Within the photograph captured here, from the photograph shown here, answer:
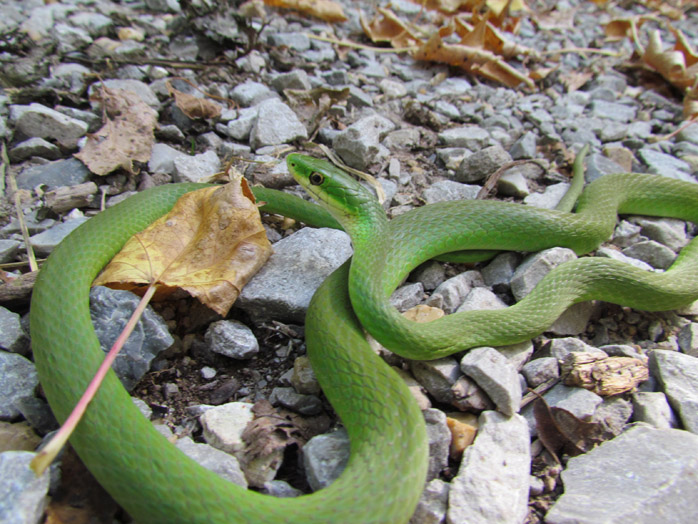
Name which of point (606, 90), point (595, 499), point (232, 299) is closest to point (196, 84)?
point (232, 299)

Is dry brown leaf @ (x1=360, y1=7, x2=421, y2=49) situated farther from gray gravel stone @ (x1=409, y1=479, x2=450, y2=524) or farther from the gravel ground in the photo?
gray gravel stone @ (x1=409, y1=479, x2=450, y2=524)

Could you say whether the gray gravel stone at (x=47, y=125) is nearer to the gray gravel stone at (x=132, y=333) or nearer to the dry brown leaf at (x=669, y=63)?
the gray gravel stone at (x=132, y=333)

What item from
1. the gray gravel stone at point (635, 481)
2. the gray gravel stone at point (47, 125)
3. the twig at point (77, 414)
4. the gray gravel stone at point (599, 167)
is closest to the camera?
the twig at point (77, 414)

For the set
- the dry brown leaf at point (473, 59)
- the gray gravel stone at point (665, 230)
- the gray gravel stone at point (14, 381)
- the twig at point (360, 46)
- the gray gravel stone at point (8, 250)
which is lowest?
the gray gravel stone at point (8, 250)

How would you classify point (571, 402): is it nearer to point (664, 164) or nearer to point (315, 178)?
point (315, 178)

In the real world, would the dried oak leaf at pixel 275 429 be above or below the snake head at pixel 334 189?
below

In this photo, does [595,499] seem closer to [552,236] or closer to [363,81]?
[552,236]

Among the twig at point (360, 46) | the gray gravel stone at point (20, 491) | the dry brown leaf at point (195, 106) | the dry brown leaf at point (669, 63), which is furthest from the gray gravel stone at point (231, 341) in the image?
the dry brown leaf at point (669, 63)
